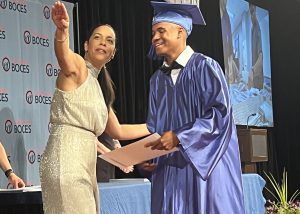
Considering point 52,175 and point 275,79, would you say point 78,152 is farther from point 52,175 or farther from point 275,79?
point 275,79

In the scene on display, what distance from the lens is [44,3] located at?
16.5 ft

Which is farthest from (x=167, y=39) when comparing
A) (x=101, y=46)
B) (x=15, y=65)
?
(x=15, y=65)

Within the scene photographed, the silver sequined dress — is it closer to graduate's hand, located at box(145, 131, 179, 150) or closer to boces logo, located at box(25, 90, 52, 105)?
graduate's hand, located at box(145, 131, 179, 150)

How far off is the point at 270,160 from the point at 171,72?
7.16 m

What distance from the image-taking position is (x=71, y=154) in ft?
7.84

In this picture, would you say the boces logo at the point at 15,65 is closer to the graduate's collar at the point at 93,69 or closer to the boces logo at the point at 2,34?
the boces logo at the point at 2,34

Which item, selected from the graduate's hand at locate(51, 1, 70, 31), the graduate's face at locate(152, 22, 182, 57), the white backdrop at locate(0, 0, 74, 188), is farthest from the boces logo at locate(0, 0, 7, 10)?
the graduate's face at locate(152, 22, 182, 57)

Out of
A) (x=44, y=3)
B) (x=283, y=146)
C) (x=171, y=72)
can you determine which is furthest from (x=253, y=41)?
(x=171, y=72)

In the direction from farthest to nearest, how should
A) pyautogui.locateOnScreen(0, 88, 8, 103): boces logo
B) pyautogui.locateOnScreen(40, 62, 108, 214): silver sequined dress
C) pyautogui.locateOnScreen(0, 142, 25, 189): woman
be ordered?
1. pyautogui.locateOnScreen(0, 88, 8, 103): boces logo
2. pyautogui.locateOnScreen(0, 142, 25, 189): woman
3. pyautogui.locateOnScreen(40, 62, 108, 214): silver sequined dress

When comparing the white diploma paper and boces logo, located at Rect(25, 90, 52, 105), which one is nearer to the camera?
the white diploma paper

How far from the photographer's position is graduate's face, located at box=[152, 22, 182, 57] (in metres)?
2.33

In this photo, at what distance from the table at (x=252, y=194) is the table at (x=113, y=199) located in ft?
4.04

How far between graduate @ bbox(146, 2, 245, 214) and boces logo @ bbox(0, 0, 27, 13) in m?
2.52

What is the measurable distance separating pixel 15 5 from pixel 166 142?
2962 millimetres
